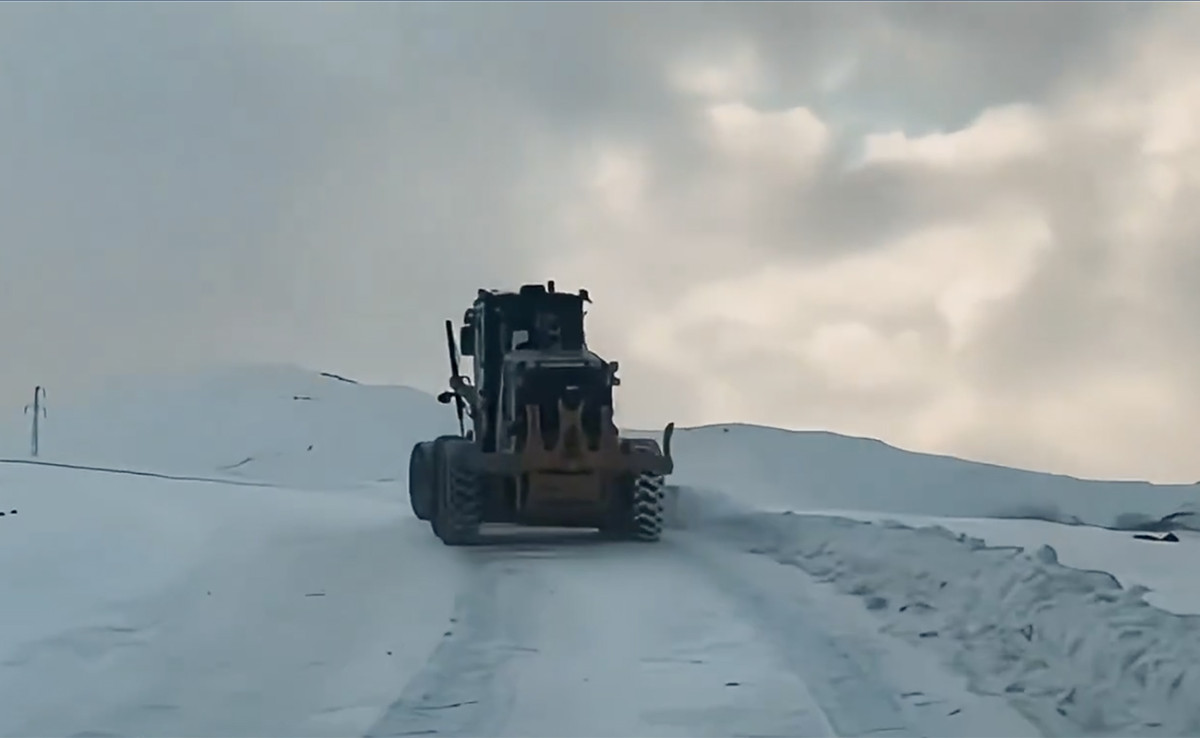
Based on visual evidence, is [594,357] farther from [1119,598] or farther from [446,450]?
[1119,598]

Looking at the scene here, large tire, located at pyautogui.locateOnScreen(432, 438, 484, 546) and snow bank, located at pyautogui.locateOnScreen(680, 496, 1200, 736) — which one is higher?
large tire, located at pyautogui.locateOnScreen(432, 438, 484, 546)

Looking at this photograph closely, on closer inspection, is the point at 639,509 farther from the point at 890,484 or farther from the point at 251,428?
the point at 251,428

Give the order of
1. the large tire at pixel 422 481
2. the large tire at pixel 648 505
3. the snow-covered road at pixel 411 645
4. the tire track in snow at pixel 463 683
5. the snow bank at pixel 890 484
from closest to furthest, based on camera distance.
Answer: the tire track in snow at pixel 463 683, the snow-covered road at pixel 411 645, the large tire at pixel 648 505, the large tire at pixel 422 481, the snow bank at pixel 890 484

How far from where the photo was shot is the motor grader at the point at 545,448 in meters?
17.1

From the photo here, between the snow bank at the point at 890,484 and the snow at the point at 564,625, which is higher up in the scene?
the snow bank at the point at 890,484

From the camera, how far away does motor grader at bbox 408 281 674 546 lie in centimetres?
1708

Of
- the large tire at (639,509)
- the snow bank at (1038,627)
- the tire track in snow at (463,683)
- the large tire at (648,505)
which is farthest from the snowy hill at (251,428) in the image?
the tire track in snow at (463,683)

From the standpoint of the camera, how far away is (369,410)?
44094 millimetres

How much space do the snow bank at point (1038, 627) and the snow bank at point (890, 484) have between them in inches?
448

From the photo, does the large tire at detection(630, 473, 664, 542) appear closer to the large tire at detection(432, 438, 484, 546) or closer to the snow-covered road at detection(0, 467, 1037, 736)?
the large tire at detection(432, 438, 484, 546)

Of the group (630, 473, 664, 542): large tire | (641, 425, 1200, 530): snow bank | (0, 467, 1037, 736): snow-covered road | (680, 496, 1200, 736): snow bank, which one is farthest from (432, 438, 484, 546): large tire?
(641, 425, 1200, 530): snow bank

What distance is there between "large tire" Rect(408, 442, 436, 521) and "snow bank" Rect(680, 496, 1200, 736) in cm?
617

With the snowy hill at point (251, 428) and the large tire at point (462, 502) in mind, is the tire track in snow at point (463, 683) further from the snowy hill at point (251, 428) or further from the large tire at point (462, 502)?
the snowy hill at point (251, 428)

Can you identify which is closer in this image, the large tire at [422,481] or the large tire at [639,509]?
the large tire at [639,509]
